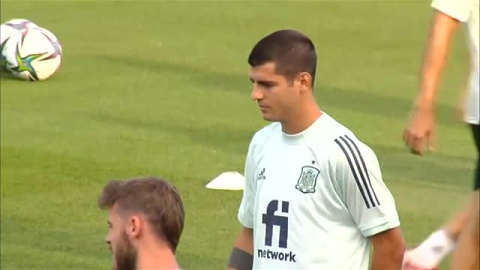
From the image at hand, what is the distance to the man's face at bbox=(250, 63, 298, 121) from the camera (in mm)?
5082

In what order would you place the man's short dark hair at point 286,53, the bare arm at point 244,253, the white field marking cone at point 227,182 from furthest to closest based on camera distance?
the white field marking cone at point 227,182
the bare arm at point 244,253
the man's short dark hair at point 286,53

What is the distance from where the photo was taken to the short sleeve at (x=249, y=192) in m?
5.36

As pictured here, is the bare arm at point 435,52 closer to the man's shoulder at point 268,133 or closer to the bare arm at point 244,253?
the man's shoulder at point 268,133

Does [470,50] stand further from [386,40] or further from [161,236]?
[386,40]

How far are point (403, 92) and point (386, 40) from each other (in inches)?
147

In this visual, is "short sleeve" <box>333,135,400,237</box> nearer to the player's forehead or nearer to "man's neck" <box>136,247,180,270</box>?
the player's forehead

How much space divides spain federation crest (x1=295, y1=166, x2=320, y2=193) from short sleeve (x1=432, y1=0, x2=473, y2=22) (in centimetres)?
82

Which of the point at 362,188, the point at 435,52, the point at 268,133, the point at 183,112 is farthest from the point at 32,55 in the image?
the point at 435,52

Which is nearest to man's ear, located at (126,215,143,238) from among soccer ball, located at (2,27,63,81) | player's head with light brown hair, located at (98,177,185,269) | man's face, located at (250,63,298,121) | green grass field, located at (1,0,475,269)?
player's head with light brown hair, located at (98,177,185,269)

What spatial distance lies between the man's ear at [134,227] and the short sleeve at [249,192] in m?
1.11

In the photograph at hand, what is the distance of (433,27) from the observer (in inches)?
187

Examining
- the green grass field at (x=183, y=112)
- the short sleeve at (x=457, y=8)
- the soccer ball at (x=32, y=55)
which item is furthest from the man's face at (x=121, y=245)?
the soccer ball at (x=32, y=55)

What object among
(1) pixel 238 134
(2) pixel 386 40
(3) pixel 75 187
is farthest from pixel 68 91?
(2) pixel 386 40

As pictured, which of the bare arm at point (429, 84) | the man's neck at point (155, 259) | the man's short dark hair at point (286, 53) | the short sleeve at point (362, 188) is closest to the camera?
the man's neck at point (155, 259)
